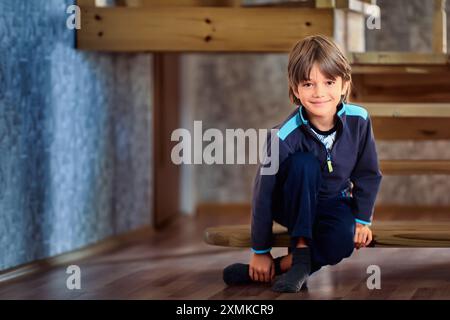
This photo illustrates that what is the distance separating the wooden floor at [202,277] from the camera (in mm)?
2688

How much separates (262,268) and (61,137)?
3.26ft

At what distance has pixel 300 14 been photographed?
3348 mm

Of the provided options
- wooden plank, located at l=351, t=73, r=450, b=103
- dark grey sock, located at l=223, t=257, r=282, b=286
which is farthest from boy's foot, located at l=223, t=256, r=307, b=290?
wooden plank, located at l=351, t=73, r=450, b=103

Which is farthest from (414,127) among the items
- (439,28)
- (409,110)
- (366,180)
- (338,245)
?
(338,245)

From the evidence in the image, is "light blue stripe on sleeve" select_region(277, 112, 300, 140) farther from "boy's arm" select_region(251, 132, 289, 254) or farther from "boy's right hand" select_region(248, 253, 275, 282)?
"boy's right hand" select_region(248, 253, 275, 282)

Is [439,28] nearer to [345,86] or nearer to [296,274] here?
[345,86]

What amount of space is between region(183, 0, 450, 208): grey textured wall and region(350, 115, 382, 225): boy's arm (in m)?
2.44

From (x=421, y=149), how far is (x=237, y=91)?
1033mm

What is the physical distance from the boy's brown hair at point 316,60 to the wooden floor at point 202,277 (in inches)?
23.7

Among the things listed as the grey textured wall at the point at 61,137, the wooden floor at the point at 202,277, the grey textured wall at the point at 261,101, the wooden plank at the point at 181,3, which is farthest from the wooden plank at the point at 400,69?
the grey textured wall at the point at 261,101

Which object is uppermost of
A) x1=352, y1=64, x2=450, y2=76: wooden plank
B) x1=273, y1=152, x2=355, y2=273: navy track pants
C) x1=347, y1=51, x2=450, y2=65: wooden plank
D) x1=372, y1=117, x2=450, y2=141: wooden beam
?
x1=347, y1=51, x2=450, y2=65: wooden plank

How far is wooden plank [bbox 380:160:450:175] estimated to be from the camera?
321 centimetres

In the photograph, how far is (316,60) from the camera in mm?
2648
